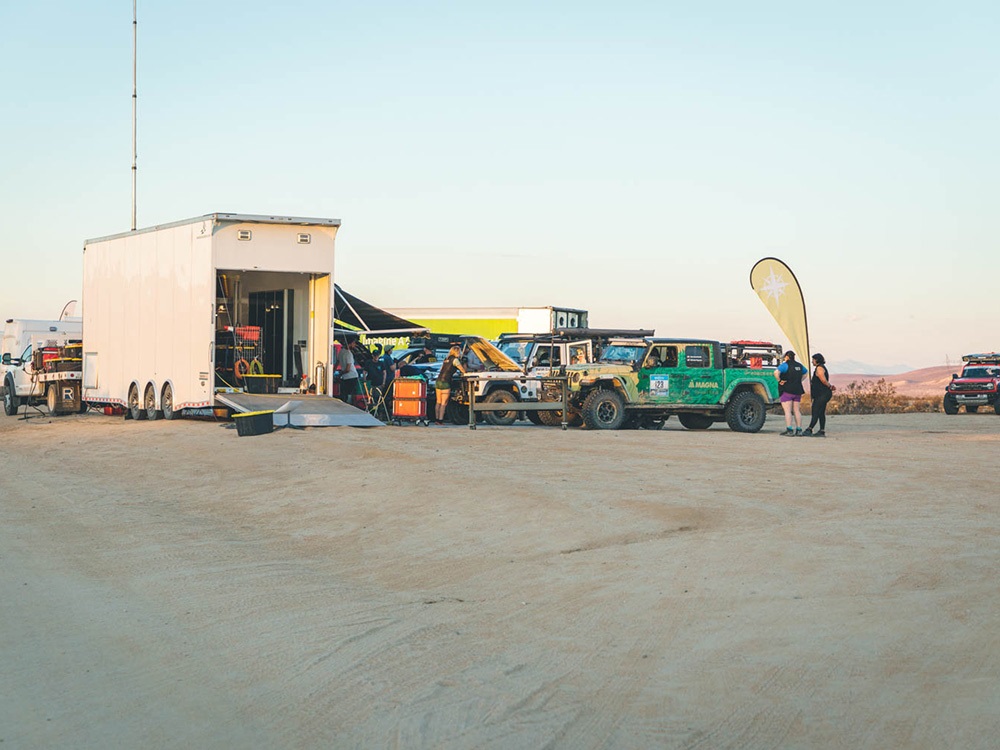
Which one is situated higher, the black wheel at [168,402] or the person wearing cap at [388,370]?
the person wearing cap at [388,370]

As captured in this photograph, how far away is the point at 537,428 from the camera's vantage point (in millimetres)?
24984

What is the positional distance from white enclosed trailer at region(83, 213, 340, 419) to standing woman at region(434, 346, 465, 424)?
8.66ft

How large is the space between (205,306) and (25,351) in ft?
45.7

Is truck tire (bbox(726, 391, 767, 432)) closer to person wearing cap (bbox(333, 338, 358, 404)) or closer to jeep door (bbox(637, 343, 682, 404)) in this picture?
jeep door (bbox(637, 343, 682, 404))

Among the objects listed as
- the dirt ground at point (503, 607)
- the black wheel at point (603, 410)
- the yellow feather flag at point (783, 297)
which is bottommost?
the dirt ground at point (503, 607)

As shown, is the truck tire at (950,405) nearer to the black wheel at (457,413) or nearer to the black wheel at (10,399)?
the black wheel at (457,413)

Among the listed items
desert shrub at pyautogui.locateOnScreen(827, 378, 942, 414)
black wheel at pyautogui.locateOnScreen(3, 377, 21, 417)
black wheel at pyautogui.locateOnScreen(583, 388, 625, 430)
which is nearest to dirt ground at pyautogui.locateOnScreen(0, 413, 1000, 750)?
black wheel at pyautogui.locateOnScreen(583, 388, 625, 430)

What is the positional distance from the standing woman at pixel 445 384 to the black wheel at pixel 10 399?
46.3 ft

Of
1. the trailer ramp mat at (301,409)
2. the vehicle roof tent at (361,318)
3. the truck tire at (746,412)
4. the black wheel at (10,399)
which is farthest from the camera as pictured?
the black wheel at (10,399)

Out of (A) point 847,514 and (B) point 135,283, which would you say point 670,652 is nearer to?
(A) point 847,514

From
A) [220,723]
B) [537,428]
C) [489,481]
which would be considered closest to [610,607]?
[220,723]

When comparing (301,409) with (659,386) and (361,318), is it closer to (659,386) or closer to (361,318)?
(659,386)

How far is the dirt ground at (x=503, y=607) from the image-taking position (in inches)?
228

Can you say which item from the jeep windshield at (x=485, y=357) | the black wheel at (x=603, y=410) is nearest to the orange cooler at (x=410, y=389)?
the jeep windshield at (x=485, y=357)
